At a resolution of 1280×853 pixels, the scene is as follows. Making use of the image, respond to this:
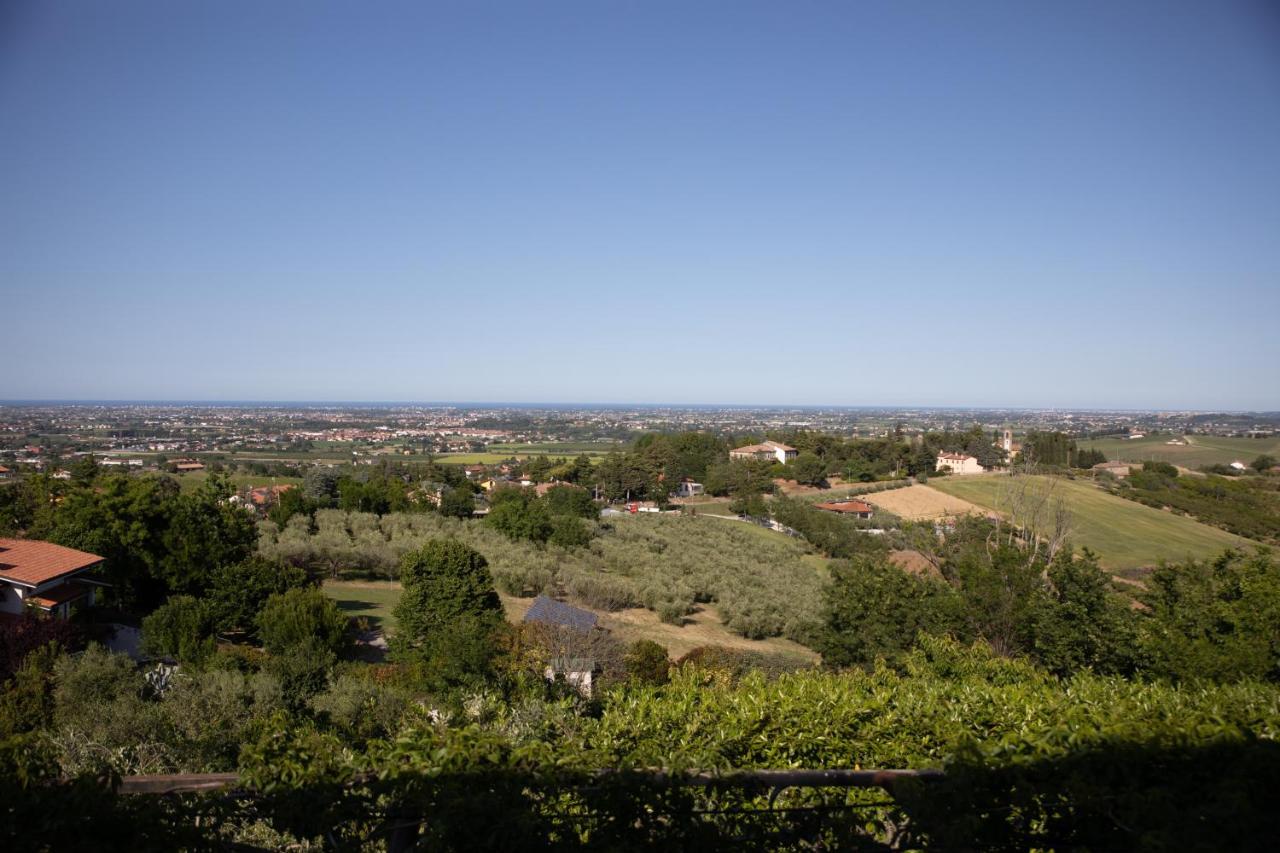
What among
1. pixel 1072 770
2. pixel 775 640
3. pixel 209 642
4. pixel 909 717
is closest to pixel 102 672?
pixel 209 642

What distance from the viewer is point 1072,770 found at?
3.31 metres

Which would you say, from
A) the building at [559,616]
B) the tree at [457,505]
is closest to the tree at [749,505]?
the tree at [457,505]

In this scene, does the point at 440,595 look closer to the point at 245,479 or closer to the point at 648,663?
the point at 648,663

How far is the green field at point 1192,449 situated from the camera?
69.9m

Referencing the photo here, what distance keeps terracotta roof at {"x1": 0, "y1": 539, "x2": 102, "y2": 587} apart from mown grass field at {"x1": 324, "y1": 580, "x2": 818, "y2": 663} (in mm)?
6871

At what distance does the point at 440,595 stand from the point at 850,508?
110 feet

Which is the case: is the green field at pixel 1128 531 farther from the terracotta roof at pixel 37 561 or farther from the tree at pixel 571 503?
the terracotta roof at pixel 37 561

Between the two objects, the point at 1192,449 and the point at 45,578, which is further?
the point at 1192,449

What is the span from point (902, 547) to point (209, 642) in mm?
32825

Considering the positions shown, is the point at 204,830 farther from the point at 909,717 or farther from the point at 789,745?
the point at 909,717

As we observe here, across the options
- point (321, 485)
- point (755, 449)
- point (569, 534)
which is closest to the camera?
point (569, 534)

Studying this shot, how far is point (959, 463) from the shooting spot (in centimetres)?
6412

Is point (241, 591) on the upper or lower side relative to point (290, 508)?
upper

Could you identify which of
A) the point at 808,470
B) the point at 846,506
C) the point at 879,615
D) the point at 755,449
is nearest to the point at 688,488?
the point at 808,470
